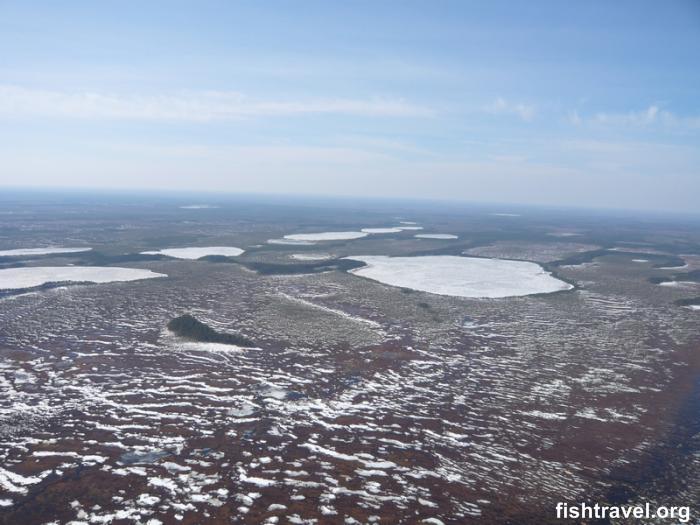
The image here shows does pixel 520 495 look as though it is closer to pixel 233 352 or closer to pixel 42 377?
pixel 233 352

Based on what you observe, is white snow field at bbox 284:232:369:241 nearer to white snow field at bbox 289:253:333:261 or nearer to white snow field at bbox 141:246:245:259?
white snow field at bbox 141:246:245:259

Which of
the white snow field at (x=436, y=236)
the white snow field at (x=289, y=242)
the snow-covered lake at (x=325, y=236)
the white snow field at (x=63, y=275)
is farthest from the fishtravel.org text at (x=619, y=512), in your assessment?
the white snow field at (x=436, y=236)

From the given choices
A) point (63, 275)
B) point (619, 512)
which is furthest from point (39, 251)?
point (619, 512)

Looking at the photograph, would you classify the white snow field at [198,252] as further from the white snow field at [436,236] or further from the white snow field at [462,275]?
the white snow field at [436,236]

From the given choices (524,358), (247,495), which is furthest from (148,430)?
(524,358)

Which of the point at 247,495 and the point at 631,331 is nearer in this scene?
the point at 247,495

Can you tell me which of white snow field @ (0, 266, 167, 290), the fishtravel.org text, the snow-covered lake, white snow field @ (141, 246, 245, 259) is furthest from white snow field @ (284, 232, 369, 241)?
the fishtravel.org text

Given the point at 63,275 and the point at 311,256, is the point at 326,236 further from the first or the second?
the point at 63,275
